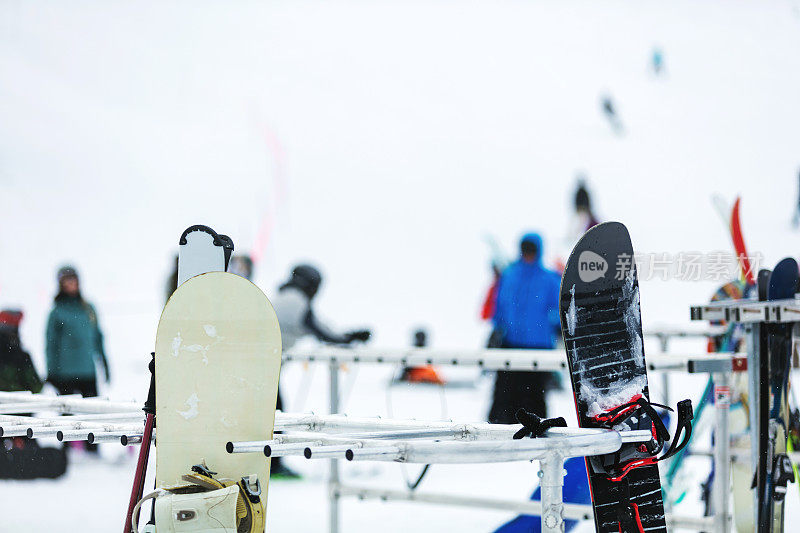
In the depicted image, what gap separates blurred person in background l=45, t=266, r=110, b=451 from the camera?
3.35 metres

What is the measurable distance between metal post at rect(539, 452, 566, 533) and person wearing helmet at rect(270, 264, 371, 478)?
2.50 m

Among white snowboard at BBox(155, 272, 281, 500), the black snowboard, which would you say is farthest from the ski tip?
the black snowboard

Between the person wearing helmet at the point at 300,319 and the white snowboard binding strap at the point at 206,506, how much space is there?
2.07 m

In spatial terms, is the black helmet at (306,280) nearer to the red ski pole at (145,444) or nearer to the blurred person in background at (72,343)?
the blurred person in background at (72,343)

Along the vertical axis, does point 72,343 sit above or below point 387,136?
below

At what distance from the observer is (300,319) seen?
154 inches

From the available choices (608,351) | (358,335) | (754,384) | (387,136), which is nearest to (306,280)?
(358,335)

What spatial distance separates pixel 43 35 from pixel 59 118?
2.96 ft

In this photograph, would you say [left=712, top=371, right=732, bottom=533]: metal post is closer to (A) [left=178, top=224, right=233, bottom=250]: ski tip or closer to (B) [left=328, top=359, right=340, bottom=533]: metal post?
(B) [left=328, top=359, right=340, bottom=533]: metal post

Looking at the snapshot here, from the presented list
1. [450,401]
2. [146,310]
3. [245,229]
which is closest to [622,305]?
[450,401]

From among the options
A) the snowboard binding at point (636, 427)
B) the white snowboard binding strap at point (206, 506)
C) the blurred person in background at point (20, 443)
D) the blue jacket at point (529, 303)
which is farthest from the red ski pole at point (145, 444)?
the blue jacket at point (529, 303)

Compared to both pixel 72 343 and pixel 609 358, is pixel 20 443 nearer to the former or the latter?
pixel 72 343

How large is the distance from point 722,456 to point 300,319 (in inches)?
76.8

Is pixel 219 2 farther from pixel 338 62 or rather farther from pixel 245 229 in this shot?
pixel 245 229
